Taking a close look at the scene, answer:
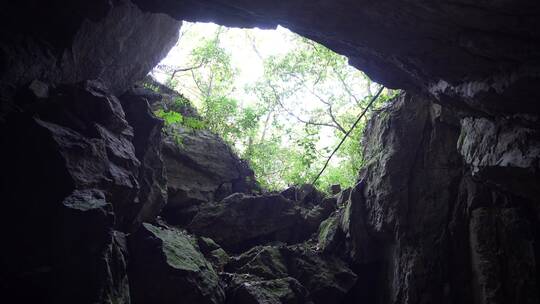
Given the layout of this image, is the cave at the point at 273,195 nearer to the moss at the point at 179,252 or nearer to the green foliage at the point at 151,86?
the moss at the point at 179,252

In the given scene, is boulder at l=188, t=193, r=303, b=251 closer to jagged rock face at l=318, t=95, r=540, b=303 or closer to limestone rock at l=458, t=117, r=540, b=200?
jagged rock face at l=318, t=95, r=540, b=303

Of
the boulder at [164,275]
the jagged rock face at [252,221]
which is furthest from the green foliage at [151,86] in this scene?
the boulder at [164,275]

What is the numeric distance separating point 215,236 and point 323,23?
27.2 feet

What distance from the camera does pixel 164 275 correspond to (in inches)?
354

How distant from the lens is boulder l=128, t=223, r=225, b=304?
29.3 feet

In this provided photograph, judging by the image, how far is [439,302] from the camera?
32.4 feet

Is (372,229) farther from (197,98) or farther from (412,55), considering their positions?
(197,98)

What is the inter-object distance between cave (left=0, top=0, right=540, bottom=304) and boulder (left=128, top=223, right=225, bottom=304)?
0.04m

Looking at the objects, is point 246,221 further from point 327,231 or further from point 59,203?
point 59,203

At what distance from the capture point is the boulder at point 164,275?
893cm

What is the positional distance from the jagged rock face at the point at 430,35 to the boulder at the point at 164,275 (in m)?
5.96

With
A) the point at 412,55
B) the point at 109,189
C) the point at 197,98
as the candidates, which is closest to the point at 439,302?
the point at 412,55

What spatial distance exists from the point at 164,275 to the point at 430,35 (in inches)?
320

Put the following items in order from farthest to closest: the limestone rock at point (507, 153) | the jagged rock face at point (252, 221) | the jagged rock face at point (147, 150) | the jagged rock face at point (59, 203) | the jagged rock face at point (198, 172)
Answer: the jagged rock face at point (198, 172)
the jagged rock face at point (252, 221)
the jagged rock face at point (147, 150)
the limestone rock at point (507, 153)
the jagged rock face at point (59, 203)
